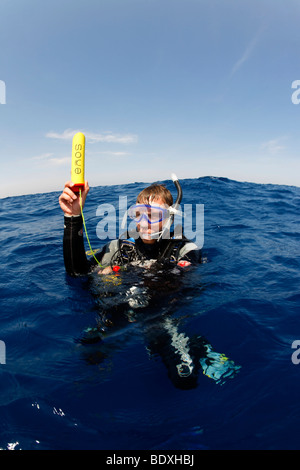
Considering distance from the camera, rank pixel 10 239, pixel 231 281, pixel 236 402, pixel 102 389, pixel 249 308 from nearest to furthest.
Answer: pixel 236 402 → pixel 102 389 → pixel 249 308 → pixel 231 281 → pixel 10 239

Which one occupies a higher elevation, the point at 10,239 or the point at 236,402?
the point at 10,239

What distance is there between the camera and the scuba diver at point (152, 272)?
2264 mm

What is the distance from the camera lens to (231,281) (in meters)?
4.03

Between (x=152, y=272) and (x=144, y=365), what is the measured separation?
4.95 feet

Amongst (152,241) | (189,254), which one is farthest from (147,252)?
(189,254)

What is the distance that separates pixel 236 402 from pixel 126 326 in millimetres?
1276

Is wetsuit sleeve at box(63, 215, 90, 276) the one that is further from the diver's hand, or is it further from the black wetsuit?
the black wetsuit

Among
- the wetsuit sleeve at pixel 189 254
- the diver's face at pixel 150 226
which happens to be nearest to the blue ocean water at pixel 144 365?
the wetsuit sleeve at pixel 189 254

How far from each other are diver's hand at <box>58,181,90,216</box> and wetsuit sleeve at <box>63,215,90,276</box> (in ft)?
0.29

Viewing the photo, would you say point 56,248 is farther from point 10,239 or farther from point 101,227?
point 101,227

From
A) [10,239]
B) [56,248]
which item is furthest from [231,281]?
[10,239]
